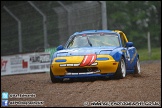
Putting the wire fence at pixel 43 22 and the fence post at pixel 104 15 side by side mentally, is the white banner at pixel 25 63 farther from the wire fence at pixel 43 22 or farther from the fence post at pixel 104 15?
the fence post at pixel 104 15

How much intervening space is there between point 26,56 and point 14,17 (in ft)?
6.06

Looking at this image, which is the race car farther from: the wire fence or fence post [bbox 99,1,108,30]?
the wire fence

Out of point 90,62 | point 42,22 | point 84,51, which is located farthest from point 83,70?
point 42,22

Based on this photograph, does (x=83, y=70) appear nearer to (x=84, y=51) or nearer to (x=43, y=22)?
(x=84, y=51)

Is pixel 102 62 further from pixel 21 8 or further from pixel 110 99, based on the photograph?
pixel 21 8

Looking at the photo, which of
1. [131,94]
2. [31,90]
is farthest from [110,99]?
[31,90]

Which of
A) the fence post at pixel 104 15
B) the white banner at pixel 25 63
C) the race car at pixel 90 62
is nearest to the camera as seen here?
the race car at pixel 90 62

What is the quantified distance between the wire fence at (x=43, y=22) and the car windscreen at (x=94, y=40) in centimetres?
608

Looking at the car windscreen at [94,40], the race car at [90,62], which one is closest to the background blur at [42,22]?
the car windscreen at [94,40]

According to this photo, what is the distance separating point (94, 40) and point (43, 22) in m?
8.02

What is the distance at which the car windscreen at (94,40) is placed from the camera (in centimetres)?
1271

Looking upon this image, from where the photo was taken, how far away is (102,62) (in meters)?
11.4

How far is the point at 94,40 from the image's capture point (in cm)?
1283

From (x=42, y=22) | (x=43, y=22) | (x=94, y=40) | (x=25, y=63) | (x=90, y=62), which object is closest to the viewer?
(x=90, y=62)
